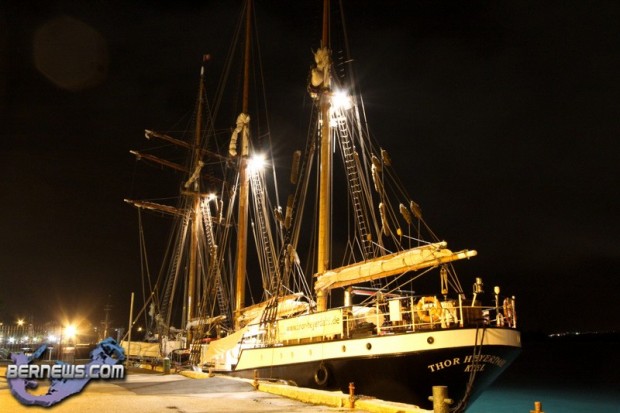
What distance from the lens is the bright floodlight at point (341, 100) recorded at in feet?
78.5

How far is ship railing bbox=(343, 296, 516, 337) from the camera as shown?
1429cm

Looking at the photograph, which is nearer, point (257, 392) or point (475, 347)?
point (475, 347)

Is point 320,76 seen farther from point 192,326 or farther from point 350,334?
point 192,326

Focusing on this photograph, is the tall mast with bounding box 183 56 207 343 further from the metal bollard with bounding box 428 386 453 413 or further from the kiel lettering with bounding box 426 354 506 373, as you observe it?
the metal bollard with bounding box 428 386 453 413

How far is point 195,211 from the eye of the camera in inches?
1778

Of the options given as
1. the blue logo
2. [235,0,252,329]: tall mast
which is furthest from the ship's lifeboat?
[235,0,252,329]: tall mast

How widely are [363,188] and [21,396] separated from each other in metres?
14.7

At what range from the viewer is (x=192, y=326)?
37531mm

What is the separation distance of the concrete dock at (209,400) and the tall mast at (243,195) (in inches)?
542

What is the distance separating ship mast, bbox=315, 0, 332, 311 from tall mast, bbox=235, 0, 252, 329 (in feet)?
35.0

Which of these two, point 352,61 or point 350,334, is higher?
point 352,61

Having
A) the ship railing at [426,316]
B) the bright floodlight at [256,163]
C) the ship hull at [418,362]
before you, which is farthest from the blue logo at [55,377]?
the bright floodlight at [256,163]

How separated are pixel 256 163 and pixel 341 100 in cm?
1235

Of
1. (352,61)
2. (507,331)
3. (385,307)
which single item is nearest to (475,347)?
(507,331)
